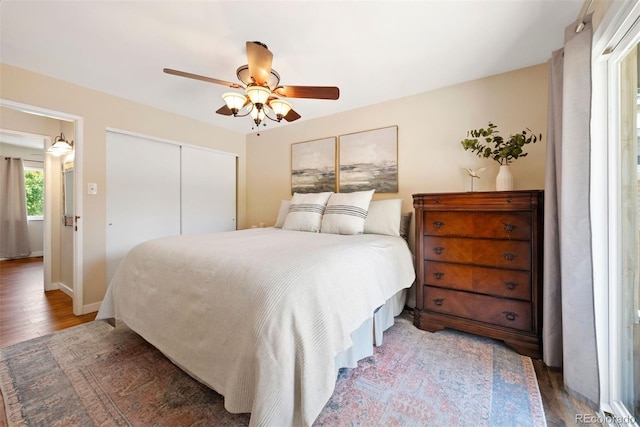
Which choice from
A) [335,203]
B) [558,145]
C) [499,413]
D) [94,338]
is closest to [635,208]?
[558,145]

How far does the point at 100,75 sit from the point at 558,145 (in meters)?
3.67

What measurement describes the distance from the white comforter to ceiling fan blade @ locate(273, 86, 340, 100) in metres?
1.13

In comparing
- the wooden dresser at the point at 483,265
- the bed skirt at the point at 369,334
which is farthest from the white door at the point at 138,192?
the wooden dresser at the point at 483,265

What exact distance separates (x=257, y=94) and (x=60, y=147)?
319 cm

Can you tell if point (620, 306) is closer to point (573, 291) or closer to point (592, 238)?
point (573, 291)

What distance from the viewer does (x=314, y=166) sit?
3369 millimetres

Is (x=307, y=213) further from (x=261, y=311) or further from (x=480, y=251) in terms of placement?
(x=261, y=311)

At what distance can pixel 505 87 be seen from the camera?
223 cm

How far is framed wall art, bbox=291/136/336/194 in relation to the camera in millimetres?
3244

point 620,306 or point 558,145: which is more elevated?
point 558,145

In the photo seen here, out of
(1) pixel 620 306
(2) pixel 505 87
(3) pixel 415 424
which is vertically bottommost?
(3) pixel 415 424

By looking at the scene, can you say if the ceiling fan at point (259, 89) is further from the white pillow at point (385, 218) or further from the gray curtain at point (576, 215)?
the gray curtain at point (576, 215)

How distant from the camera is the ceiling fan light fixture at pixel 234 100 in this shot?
177 centimetres

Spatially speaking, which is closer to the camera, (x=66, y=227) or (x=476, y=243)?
(x=476, y=243)
